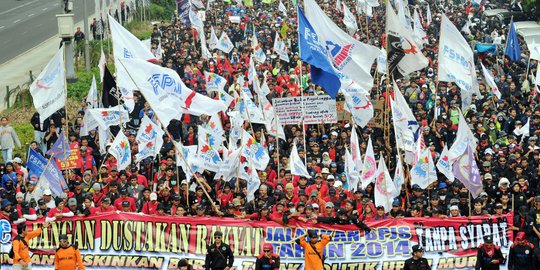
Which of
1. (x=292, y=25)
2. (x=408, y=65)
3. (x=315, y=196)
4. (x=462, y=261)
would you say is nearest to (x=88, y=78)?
(x=292, y=25)

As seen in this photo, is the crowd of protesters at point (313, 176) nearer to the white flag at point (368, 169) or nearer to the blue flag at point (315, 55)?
the white flag at point (368, 169)

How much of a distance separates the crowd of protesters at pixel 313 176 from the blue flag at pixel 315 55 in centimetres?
60

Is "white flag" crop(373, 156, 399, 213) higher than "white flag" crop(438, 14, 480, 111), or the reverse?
"white flag" crop(438, 14, 480, 111)

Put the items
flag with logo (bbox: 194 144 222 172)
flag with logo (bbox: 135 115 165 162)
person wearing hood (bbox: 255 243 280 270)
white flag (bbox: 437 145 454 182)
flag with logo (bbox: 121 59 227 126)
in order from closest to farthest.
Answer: person wearing hood (bbox: 255 243 280 270)
flag with logo (bbox: 121 59 227 126)
white flag (bbox: 437 145 454 182)
flag with logo (bbox: 194 144 222 172)
flag with logo (bbox: 135 115 165 162)

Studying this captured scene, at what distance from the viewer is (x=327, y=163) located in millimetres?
22750

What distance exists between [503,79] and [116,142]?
12057 mm

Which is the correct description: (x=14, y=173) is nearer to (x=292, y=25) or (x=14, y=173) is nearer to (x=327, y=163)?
(x=327, y=163)

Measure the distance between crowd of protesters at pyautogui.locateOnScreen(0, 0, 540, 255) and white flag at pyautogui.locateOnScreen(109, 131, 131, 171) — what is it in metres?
0.23

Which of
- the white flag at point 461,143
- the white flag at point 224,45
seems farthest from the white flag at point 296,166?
the white flag at point 224,45

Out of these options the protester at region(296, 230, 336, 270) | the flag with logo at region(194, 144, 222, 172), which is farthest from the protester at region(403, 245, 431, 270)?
the flag with logo at region(194, 144, 222, 172)

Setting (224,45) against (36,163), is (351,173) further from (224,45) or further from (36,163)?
(224,45)

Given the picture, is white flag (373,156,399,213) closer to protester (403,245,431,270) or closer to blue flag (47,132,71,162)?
protester (403,245,431,270)

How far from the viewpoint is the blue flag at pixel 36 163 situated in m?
21.5

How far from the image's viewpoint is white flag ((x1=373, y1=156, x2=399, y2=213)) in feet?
66.2
